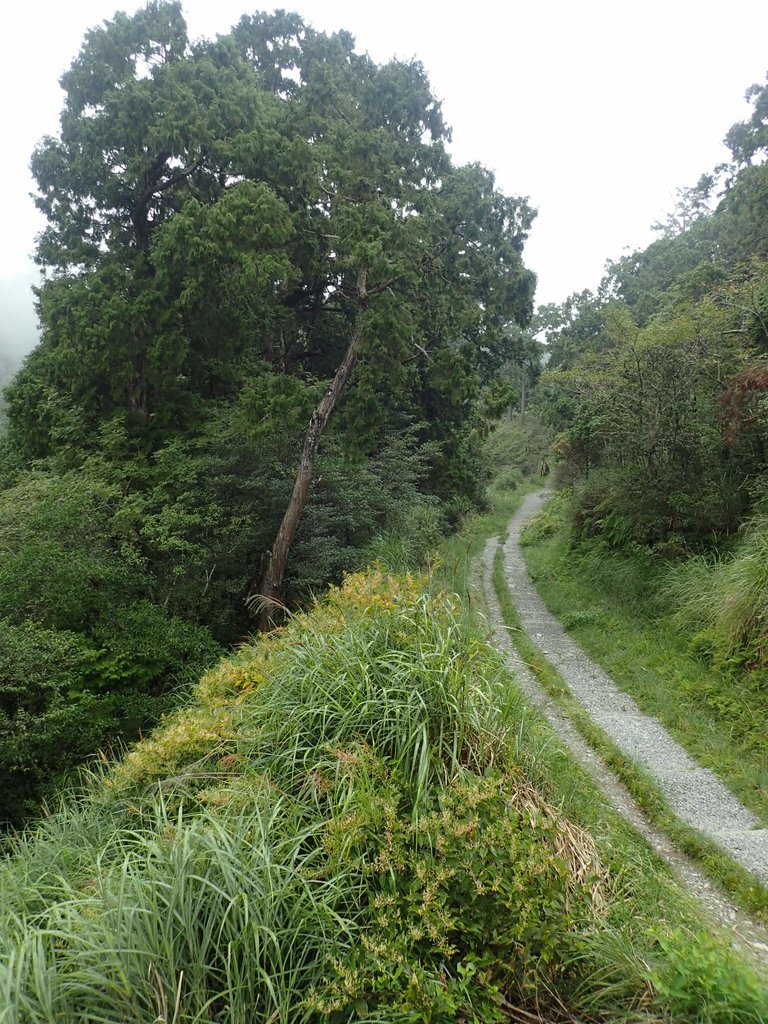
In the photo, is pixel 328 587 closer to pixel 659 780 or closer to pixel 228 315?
pixel 228 315

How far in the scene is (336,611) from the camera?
487 cm

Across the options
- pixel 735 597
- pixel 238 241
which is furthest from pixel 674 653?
pixel 238 241

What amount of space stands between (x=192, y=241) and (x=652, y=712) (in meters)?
9.80

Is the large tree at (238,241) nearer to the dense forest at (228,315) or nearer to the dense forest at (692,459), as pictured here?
the dense forest at (228,315)

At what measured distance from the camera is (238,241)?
10250 mm

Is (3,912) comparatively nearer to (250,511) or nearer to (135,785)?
(135,785)

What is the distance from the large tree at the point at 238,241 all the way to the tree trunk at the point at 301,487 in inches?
1.4

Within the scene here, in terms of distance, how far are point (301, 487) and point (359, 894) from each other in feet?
28.1

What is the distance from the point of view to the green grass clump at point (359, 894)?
6.82ft

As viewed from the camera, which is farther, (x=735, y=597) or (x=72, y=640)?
(x=72, y=640)

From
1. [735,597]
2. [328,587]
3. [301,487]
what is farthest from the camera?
[301,487]

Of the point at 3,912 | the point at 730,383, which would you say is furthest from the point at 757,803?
the point at 730,383

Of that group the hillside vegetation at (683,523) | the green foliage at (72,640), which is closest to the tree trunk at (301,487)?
the green foliage at (72,640)

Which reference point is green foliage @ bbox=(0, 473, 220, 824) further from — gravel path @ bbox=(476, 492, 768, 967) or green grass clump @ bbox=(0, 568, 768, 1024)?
gravel path @ bbox=(476, 492, 768, 967)
